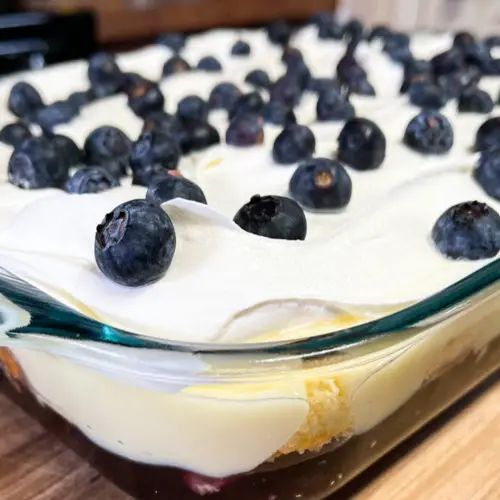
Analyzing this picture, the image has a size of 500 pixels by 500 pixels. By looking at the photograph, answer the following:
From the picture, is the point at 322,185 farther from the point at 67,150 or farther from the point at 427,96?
the point at 427,96

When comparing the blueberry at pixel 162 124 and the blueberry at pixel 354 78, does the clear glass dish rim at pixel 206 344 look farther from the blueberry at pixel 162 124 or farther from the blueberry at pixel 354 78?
the blueberry at pixel 354 78

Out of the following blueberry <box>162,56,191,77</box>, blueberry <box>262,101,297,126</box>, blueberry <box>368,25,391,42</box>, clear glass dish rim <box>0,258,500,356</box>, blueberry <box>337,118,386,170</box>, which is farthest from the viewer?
blueberry <box>368,25,391,42</box>

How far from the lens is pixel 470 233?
0.65 meters

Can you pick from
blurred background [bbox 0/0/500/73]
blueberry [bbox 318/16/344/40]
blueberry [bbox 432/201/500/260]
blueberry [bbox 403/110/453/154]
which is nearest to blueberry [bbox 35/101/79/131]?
blueberry [bbox 403/110/453/154]

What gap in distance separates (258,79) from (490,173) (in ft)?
1.87

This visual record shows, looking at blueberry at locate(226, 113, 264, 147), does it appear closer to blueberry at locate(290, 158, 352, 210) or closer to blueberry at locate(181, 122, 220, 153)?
blueberry at locate(181, 122, 220, 153)

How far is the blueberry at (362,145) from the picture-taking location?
85cm

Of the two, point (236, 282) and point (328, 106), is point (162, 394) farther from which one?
point (328, 106)

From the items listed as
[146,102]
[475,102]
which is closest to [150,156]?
[146,102]

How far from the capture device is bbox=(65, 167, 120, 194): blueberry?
29.4 inches

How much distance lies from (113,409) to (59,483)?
5.2 inches

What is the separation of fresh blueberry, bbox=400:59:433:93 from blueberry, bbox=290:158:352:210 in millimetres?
431

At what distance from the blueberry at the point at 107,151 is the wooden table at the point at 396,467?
11.4 inches

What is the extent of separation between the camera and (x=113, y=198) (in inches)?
27.7
